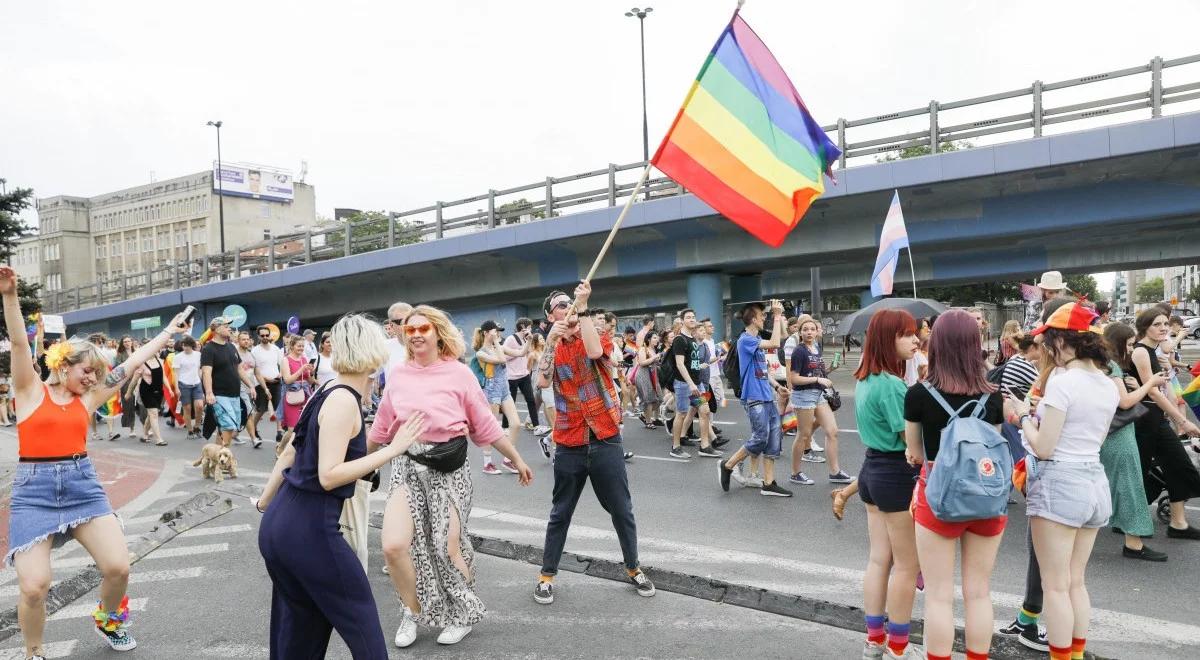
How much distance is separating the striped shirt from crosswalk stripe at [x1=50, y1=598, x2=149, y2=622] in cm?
564

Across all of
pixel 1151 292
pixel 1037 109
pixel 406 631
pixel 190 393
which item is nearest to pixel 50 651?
pixel 406 631

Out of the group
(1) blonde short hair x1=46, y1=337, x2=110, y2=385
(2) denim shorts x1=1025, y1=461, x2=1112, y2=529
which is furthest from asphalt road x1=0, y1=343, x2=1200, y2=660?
(1) blonde short hair x1=46, y1=337, x2=110, y2=385

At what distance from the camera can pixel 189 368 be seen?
1418 cm

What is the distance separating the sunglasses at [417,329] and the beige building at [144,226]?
290 feet

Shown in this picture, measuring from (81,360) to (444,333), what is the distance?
1.88 m

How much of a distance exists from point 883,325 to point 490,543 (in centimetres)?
359

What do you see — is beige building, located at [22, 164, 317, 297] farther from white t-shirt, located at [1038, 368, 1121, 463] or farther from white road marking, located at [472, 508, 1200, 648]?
white t-shirt, located at [1038, 368, 1121, 463]

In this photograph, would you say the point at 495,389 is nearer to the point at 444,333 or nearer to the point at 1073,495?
the point at 444,333

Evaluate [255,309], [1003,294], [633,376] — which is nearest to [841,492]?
[633,376]

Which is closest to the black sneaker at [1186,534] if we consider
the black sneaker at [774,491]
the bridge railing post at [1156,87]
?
the black sneaker at [774,491]

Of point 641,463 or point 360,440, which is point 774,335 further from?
point 360,440

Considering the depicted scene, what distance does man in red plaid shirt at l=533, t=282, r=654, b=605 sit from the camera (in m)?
5.10

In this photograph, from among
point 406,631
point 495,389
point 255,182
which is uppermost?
point 255,182

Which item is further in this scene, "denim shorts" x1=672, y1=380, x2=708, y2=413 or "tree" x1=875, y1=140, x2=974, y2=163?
"tree" x1=875, y1=140, x2=974, y2=163
